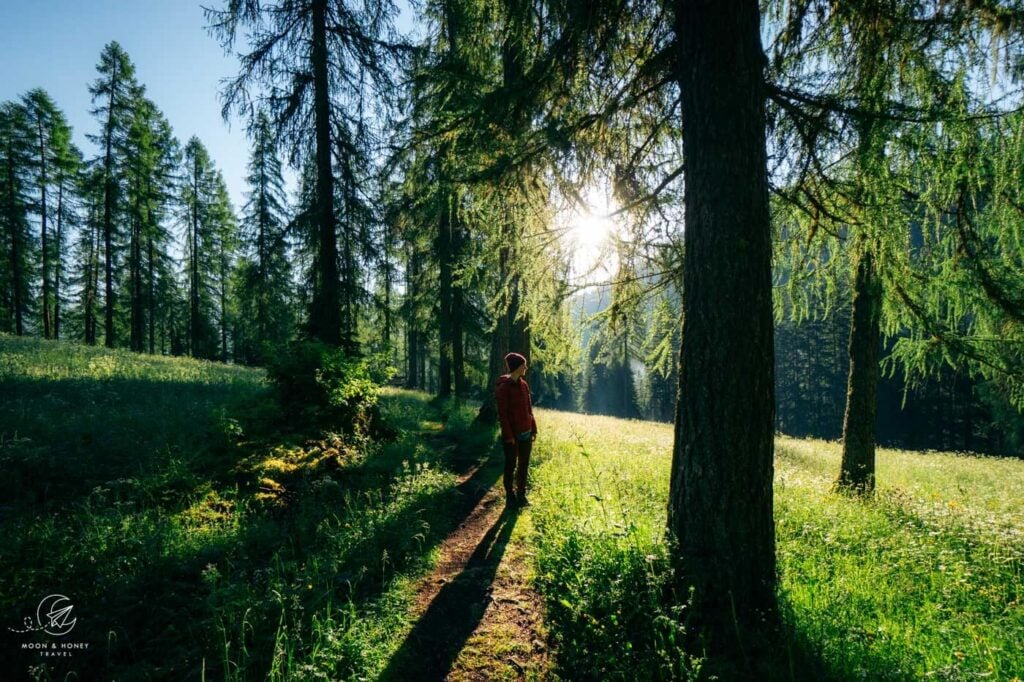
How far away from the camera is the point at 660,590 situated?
3.39 metres

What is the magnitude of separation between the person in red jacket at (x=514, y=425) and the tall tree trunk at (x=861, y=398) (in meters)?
5.69

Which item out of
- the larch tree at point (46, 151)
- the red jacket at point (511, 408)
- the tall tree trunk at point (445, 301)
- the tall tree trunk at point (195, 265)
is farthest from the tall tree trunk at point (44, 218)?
the red jacket at point (511, 408)

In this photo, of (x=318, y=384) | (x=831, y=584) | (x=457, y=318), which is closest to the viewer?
(x=831, y=584)

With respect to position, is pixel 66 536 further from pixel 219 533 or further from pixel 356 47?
pixel 356 47

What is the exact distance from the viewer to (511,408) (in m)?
6.20

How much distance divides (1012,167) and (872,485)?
6117 mm

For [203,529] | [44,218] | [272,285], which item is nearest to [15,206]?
[44,218]

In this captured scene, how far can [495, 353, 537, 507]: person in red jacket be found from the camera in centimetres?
618

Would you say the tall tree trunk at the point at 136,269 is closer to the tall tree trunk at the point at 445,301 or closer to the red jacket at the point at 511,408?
the tall tree trunk at the point at 445,301

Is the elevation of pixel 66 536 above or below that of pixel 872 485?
above

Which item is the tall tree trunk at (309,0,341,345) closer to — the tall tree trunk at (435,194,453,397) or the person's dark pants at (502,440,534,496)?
the tall tree trunk at (435,194,453,397)

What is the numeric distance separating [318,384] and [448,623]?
536 centimetres

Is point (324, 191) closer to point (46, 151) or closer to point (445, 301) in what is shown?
point (445, 301)

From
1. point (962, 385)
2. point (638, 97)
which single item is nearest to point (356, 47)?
point (638, 97)
